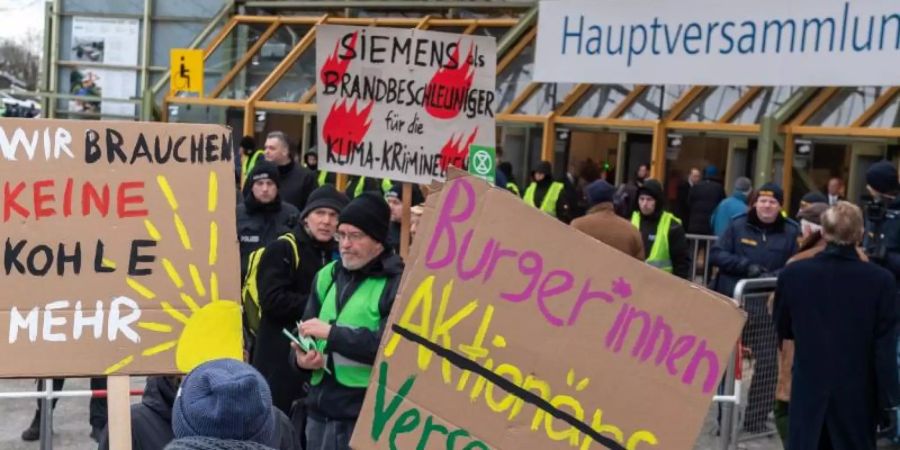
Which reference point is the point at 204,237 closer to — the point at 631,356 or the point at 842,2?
the point at 631,356

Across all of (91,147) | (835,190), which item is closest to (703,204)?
(835,190)

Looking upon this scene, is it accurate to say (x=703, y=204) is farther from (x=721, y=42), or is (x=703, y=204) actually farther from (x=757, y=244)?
(x=757, y=244)

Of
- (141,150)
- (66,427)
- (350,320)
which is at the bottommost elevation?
(66,427)

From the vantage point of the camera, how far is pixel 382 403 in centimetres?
391

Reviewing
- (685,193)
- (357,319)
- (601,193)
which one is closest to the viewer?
(357,319)

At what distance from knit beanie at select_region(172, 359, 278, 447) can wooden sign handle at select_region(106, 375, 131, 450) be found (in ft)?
3.78

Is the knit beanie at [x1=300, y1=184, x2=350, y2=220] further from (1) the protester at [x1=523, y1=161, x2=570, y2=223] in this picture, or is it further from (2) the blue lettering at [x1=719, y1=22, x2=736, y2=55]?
(1) the protester at [x1=523, y1=161, x2=570, y2=223]

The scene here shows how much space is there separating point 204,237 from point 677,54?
31.4 ft

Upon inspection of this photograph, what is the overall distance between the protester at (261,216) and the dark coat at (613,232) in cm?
177

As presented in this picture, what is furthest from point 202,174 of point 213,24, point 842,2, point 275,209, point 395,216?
point 213,24

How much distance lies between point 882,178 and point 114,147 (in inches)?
195

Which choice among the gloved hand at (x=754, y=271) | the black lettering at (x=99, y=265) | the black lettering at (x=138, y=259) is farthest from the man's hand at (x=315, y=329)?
the gloved hand at (x=754, y=271)

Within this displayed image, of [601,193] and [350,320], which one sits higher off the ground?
[601,193]

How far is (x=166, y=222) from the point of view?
4.51m
